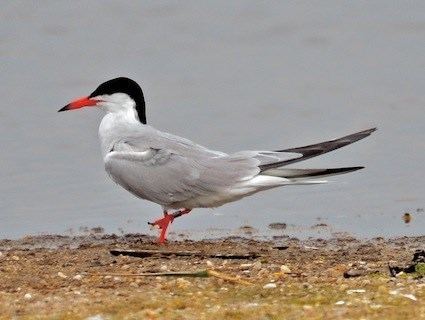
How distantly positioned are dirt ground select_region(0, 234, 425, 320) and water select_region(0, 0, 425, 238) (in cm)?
96

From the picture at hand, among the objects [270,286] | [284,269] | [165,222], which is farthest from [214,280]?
[165,222]

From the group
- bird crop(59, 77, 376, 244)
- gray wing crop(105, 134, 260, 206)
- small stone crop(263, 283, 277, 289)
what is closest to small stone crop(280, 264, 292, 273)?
small stone crop(263, 283, 277, 289)

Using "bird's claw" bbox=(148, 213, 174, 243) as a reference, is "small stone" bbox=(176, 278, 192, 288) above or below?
below

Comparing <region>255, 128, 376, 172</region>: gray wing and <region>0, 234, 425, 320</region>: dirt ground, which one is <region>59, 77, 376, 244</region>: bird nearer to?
<region>255, 128, 376, 172</region>: gray wing

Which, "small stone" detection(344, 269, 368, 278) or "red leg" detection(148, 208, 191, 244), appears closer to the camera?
"small stone" detection(344, 269, 368, 278)

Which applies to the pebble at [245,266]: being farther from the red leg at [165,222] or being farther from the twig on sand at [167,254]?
the red leg at [165,222]

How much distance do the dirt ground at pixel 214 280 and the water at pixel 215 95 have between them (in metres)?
0.96

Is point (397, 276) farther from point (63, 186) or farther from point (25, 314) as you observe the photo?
point (63, 186)

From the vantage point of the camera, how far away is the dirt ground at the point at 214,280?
5.48m

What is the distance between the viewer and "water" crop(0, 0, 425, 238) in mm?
9383

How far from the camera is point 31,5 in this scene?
13.8 meters

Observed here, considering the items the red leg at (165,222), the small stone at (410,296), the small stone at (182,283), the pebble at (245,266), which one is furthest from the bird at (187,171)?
the small stone at (410,296)

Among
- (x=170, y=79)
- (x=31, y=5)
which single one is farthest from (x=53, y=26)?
(x=170, y=79)

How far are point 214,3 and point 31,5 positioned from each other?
1983 millimetres
